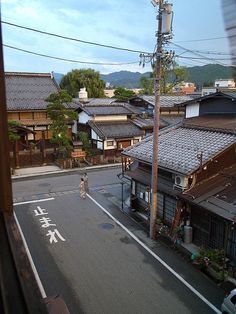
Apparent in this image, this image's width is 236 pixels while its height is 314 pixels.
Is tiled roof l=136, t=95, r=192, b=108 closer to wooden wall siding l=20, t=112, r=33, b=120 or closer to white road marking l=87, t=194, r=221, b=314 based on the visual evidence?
wooden wall siding l=20, t=112, r=33, b=120

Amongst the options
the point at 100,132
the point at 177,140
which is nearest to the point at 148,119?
the point at 100,132

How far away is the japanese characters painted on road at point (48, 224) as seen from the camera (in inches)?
547

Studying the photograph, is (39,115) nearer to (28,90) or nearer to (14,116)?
(14,116)

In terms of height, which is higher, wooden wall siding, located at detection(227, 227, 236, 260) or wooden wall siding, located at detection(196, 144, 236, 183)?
wooden wall siding, located at detection(196, 144, 236, 183)

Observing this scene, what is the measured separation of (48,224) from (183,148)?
8143 mm

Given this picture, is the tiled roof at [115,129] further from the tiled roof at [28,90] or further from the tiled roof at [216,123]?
the tiled roof at [216,123]

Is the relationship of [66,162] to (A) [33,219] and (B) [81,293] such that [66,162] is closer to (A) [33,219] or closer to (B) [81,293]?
(A) [33,219]

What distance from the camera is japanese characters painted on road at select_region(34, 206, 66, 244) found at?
1390cm

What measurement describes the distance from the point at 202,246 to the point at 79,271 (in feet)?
17.5

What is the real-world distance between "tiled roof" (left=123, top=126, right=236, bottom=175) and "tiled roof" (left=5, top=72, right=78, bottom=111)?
17.3 metres

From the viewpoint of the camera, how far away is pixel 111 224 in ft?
51.2

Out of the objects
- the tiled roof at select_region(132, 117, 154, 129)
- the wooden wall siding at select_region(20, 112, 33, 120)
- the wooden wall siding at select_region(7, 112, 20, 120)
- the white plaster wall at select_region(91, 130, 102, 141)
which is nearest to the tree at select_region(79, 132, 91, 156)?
the white plaster wall at select_region(91, 130, 102, 141)

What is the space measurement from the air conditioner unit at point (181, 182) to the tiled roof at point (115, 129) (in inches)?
634

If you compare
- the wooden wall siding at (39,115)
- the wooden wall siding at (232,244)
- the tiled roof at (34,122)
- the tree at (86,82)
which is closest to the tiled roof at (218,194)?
the wooden wall siding at (232,244)
